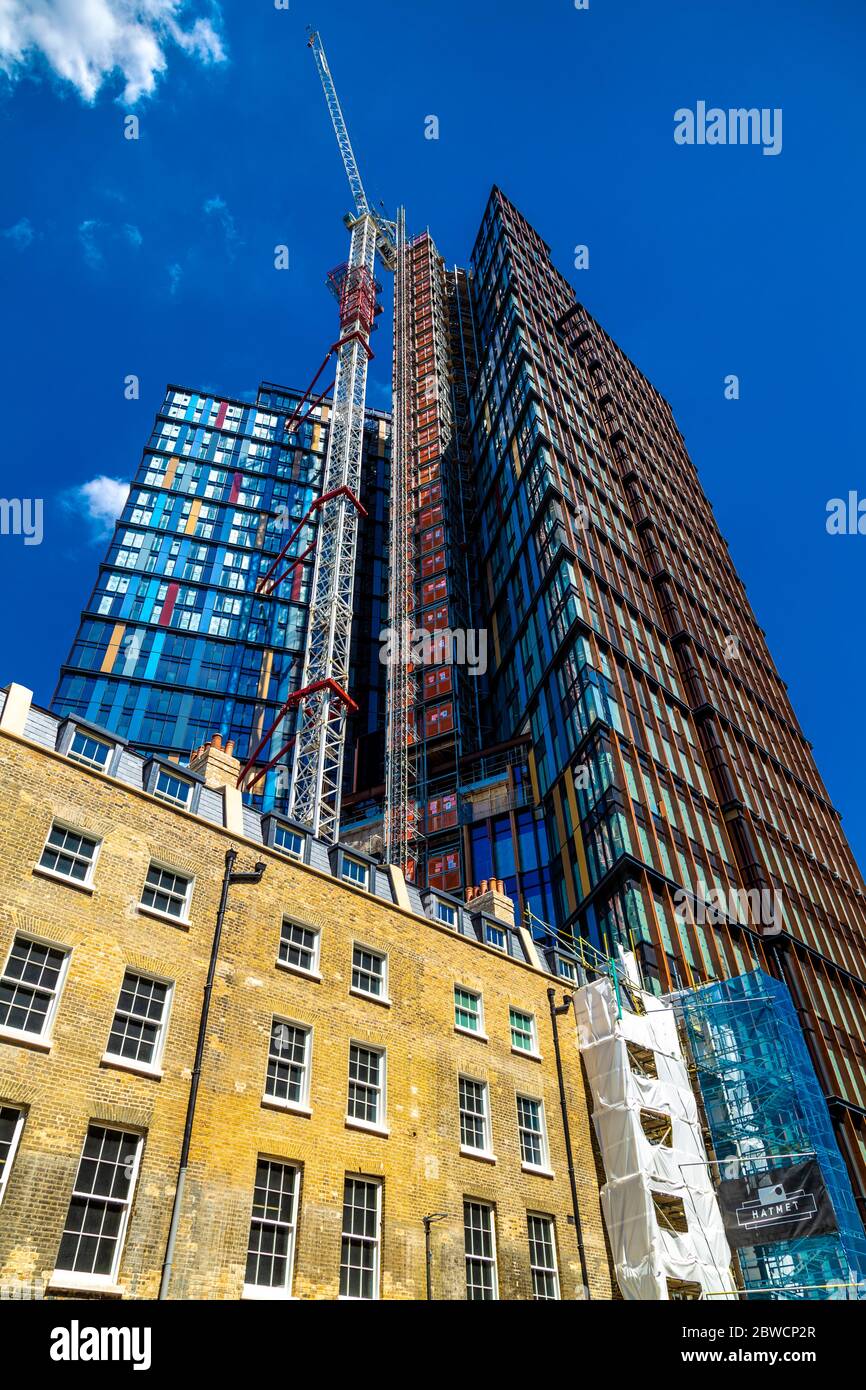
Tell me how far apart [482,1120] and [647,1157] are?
17.3 ft

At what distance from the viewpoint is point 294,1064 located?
20.5 m

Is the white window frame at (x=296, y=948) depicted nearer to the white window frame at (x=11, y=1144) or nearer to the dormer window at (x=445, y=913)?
the dormer window at (x=445, y=913)

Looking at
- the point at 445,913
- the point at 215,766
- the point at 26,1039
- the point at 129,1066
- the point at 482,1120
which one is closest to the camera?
the point at 26,1039

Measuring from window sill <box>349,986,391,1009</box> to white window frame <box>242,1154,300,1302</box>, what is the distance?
427 centimetres

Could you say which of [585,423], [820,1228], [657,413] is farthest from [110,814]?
[657,413]

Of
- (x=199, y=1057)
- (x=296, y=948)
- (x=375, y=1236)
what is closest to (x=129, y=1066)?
(x=199, y=1057)

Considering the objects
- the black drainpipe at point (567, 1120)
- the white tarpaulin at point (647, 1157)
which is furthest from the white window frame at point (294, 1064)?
the white tarpaulin at point (647, 1157)

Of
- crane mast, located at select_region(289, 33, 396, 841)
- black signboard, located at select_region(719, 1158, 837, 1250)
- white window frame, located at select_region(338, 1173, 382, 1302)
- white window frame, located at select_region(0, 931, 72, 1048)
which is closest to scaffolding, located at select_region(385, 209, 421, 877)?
crane mast, located at select_region(289, 33, 396, 841)

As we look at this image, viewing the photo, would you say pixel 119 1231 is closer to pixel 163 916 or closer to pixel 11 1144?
pixel 11 1144

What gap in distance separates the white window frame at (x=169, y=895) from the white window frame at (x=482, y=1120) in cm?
865

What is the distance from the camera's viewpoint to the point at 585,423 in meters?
76.6

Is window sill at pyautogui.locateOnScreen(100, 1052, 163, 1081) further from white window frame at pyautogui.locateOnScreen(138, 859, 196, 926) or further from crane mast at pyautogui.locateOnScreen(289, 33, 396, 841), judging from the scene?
crane mast at pyautogui.locateOnScreen(289, 33, 396, 841)

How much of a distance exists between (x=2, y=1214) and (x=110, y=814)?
7.88 m
